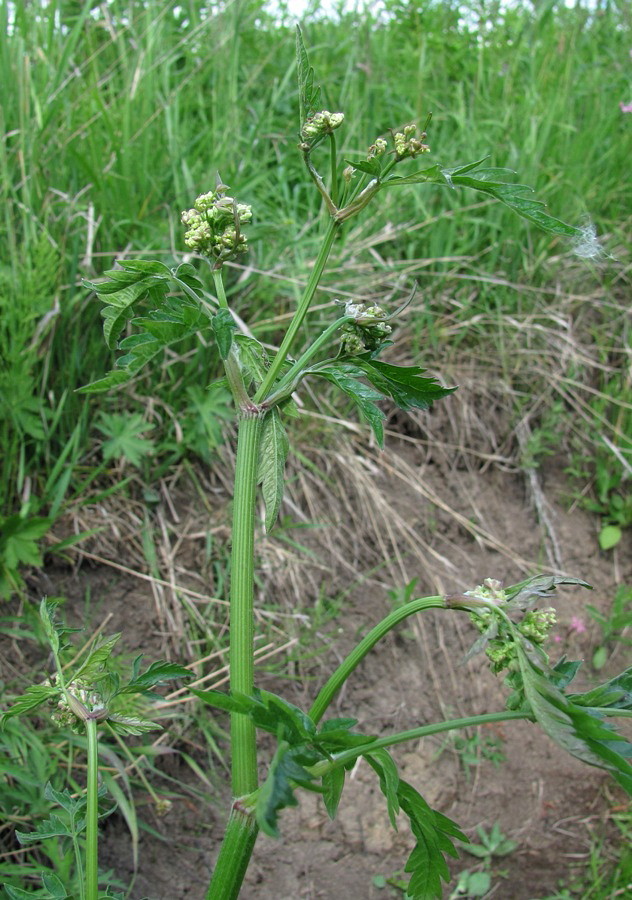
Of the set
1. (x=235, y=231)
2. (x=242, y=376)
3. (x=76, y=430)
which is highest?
(x=235, y=231)

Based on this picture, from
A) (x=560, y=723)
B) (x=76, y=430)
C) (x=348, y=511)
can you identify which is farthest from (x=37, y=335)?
(x=560, y=723)

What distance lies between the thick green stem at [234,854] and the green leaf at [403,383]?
1.94 feet

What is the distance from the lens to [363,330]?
1183 millimetres

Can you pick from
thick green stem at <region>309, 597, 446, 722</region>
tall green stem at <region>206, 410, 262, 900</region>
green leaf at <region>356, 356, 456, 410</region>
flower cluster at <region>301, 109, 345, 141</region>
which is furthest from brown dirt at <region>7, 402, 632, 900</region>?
flower cluster at <region>301, 109, 345, 141</region>

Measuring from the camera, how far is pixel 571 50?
4.12 meters

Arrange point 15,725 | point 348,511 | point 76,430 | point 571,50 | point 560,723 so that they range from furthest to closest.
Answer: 1. point 571,50
2. point 348,511
3. point 76,430
4. point 15,725
5. point 560,723

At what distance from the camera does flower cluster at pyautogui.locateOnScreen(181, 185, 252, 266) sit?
116 cm

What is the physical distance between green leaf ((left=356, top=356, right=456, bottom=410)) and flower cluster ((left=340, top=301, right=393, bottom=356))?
21 mm

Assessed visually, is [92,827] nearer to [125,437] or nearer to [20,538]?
[20,538]

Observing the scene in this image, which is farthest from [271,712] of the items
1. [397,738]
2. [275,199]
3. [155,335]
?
[275,199]

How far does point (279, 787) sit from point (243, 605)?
268 mm

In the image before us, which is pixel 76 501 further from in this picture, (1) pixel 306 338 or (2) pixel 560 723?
(2) pixel 560 723

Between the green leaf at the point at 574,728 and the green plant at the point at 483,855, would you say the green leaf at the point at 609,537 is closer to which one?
the green plant at the point at 483,855

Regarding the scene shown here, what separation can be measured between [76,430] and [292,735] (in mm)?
1729
